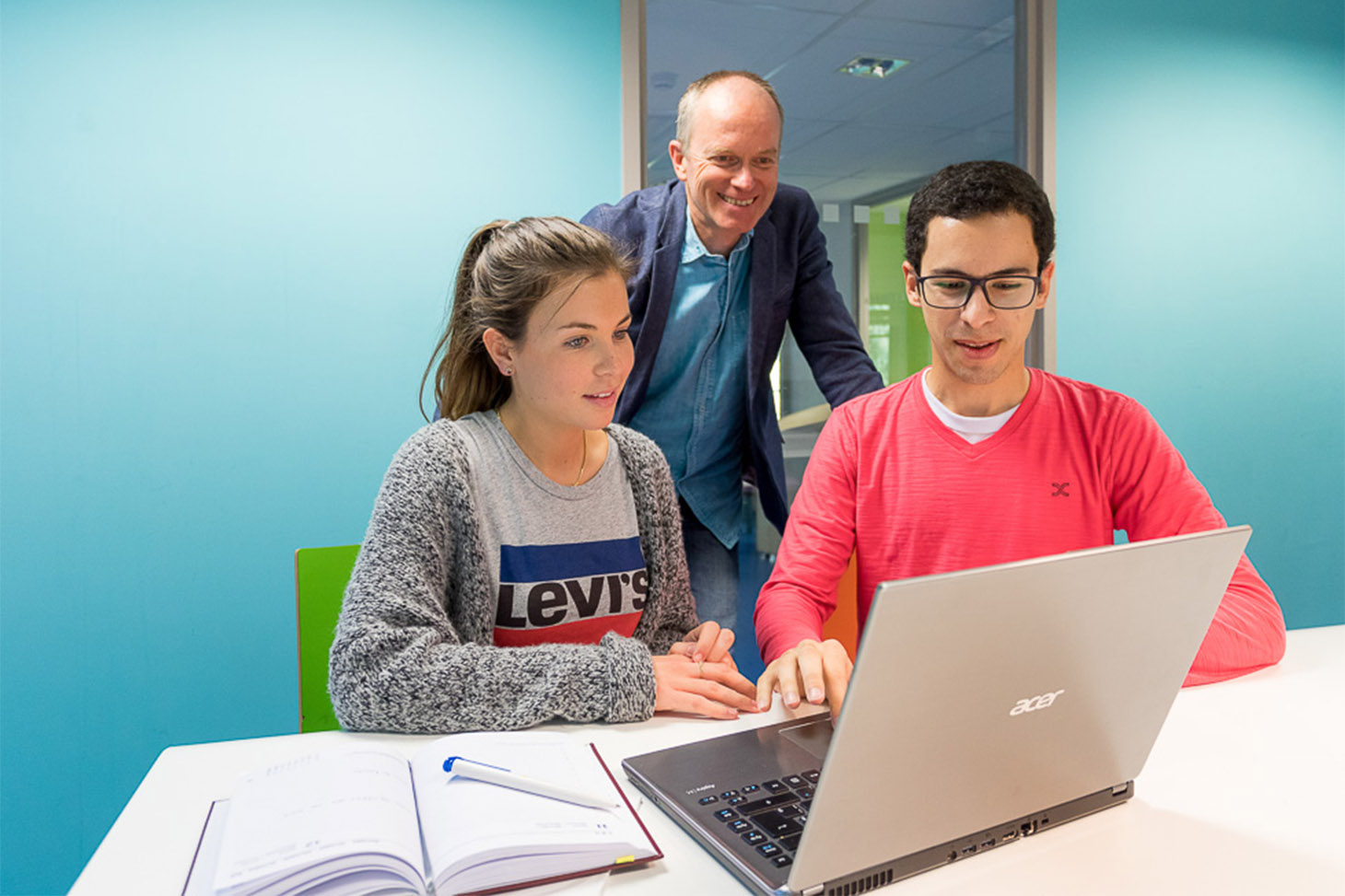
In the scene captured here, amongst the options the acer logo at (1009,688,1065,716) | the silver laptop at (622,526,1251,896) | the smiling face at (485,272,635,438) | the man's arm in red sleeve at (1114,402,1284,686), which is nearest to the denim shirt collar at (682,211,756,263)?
the smiling face at (485,272,635,438)

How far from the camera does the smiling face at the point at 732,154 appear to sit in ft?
5.81

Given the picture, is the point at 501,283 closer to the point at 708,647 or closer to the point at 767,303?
the point at 708,647

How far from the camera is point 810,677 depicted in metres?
1.04

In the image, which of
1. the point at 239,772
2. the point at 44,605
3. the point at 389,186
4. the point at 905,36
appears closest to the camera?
the point at 239,772

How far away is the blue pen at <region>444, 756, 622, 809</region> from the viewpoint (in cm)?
79

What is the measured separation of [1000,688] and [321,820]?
0.54 metres

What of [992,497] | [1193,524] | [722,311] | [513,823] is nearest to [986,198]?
[992,497]

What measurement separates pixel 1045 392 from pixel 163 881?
1335 mm

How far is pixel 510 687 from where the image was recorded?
1032 mm

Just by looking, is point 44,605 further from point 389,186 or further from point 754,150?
point 754,150

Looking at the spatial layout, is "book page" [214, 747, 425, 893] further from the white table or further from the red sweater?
the red sweater

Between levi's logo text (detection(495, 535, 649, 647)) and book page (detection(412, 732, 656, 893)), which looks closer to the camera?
book page (detection(412, 732, 656, 893))

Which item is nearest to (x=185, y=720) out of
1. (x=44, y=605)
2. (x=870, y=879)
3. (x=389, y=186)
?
(x=44, y=605)

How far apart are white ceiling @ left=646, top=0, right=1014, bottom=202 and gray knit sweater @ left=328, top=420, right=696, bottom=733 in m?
1.69
